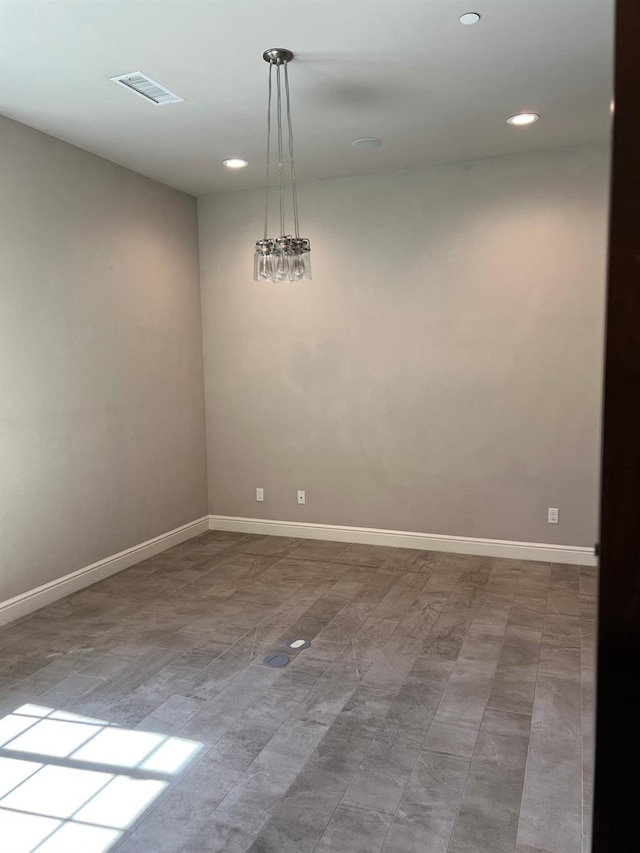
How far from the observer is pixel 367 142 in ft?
13.2

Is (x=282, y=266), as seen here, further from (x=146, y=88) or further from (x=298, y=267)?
(x=146, y=88)

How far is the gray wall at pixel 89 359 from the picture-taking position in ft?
11.9

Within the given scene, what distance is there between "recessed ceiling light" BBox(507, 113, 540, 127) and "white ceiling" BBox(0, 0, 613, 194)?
70 mm

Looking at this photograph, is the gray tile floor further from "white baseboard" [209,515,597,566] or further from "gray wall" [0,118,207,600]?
"gray wall" [0,118,207,600]

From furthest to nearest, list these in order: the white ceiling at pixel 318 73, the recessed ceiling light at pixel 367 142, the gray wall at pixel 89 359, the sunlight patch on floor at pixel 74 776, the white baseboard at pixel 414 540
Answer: the white baseboard at pixel 414 540 < the recessed ceiling light at pixel 367 142 < the gray wall at pixel 89 359 < the white ceiling at pixel 318 73 < the sunlight patch on floor at pixel 74 776

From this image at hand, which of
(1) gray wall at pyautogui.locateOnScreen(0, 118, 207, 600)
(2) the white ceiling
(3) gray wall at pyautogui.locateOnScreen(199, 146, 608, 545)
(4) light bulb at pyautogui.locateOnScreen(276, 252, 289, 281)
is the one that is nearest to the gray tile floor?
(1) gray wall at pyautogui.locateOnScreen(0, 118, 207, 600)

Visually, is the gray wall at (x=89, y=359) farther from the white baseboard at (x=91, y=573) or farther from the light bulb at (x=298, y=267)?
the light bulb at (x=298, y=267)

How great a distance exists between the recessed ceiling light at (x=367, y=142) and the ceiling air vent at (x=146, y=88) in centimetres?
121

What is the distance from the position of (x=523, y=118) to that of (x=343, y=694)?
3315 mm

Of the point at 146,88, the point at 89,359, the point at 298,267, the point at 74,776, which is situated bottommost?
the point at 74,776

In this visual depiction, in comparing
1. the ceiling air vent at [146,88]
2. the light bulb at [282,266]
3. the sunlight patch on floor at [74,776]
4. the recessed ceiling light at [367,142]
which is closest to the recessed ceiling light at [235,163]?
the recessed ceiling light at [367,142]

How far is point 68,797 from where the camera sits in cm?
210

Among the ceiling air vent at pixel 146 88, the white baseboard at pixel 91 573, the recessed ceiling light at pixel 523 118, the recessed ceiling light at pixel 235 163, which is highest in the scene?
the recessed ceiling light at pixel 523 118

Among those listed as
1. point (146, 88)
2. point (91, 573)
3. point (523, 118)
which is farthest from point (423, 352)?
point (91, 573)
